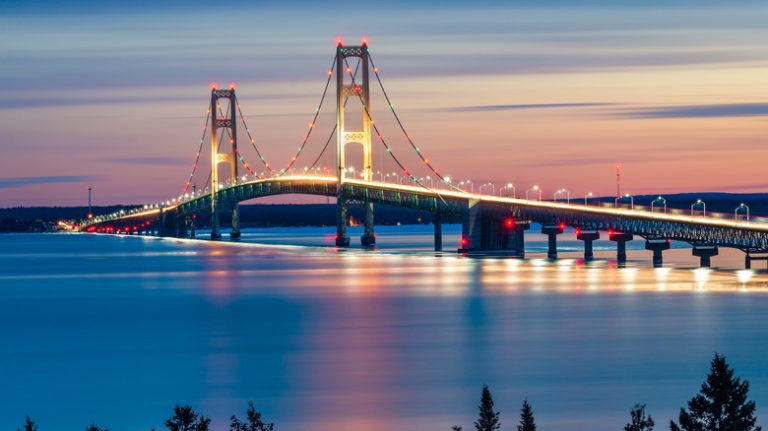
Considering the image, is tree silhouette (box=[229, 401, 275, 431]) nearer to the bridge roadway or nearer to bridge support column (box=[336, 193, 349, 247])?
the bridge roadway

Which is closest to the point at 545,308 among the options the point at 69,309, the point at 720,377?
the point at 69,309

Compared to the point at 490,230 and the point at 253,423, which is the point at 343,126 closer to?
the point at 490,230

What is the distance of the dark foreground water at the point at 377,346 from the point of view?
34.7m

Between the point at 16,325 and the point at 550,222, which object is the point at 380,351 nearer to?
the point at 16,325

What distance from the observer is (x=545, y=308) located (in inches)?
2452

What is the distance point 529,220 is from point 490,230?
5616mm

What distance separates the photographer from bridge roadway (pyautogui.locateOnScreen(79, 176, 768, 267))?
289ft

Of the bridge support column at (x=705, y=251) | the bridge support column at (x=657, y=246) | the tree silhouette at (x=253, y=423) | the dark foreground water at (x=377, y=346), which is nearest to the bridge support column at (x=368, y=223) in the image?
the bridge support column at (x=657, y=246)

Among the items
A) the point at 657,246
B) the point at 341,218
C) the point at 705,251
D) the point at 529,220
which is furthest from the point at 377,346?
the point at 341,218

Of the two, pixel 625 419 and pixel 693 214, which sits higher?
pixel 693 214

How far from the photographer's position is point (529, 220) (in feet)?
356

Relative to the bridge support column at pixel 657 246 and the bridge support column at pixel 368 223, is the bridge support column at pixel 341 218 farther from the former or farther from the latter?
the bridge support column at pixel 657 246

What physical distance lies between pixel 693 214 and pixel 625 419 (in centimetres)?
6219

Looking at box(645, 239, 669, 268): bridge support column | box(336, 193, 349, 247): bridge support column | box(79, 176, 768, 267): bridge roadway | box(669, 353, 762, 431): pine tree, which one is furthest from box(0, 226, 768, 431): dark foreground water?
box(336, 193, 349, 247): bridge support column
